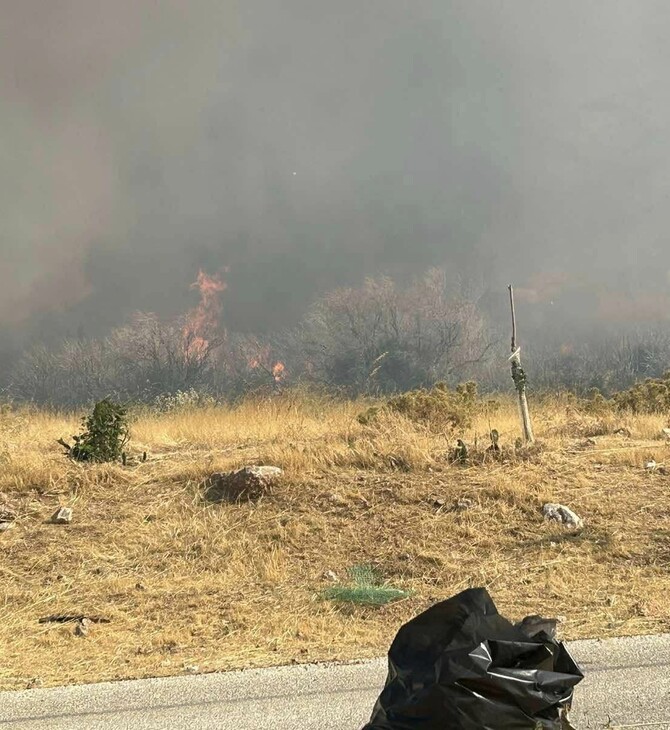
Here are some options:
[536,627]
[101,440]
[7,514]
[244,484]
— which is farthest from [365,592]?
[101,440]

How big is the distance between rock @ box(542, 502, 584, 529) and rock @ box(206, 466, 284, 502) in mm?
2968

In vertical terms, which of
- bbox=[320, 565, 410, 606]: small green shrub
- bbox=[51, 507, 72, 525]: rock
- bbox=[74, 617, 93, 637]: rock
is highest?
bbox=[51, 507, 72, 525]: rock

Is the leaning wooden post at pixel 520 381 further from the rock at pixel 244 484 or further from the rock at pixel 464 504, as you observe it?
the rock at pixel 244 484

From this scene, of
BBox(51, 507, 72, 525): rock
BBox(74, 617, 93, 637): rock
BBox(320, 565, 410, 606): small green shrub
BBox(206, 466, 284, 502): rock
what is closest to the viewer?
BBox(74, 617, 93, 637): rock

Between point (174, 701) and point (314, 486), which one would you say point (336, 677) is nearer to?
point (174, 701)

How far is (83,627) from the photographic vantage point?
18.0 feet

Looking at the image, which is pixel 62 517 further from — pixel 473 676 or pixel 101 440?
pixel 473 676

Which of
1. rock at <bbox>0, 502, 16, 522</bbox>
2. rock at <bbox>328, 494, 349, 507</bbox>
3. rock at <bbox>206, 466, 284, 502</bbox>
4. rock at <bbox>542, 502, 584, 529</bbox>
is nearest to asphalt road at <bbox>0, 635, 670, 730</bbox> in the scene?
rock at <bbox>542, 502, 584, 529</bbox>

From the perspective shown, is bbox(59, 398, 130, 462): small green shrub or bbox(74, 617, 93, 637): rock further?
bbox(59, 398, 130, 462): small green shrub

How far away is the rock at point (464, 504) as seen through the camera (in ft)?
24.6

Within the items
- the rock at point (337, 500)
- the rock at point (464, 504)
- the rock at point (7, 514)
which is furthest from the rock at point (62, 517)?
the rock at point (464, 504)

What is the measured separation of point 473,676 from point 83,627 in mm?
3910

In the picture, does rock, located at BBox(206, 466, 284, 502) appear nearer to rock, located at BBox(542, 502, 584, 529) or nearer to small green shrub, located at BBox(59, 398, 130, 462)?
small green shrub, located at BBox(59, 398, 130, 462)

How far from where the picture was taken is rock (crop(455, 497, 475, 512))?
296 inches
